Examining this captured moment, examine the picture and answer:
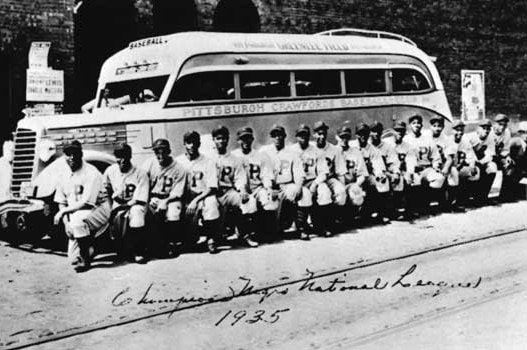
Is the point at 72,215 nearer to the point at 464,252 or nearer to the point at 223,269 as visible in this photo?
the point at 223,269

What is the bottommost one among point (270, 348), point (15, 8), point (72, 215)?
point (270, 348)

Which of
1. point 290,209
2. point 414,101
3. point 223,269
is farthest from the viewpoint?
point 414,101

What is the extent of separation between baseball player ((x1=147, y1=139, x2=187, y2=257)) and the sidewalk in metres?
0.34

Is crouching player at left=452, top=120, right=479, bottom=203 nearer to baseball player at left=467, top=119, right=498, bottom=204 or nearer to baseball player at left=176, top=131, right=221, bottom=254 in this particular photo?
baseball player at left=467, top=119, right=498, bottom=204

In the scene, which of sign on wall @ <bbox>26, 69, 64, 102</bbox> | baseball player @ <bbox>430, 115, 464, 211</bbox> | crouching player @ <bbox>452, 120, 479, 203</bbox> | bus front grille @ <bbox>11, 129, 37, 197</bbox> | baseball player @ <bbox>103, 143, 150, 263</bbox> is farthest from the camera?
sign on wall @ <bbox>26, 69, 64, 102</bbox>

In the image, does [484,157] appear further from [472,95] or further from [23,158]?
[472,95]

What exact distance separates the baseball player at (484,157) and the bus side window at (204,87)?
418 cm

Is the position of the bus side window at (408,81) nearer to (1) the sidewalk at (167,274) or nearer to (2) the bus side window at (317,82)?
(2) the bus side window at (317,82)

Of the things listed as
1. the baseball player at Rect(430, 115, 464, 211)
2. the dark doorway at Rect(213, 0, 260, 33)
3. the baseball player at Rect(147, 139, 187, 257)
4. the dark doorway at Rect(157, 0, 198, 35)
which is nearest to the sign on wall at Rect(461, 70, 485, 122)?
the dark doorway at Rect(213, 0, 260, 33)

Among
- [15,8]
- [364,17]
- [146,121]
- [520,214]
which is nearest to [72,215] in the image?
[146,121]

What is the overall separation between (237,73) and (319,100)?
5.39 feet

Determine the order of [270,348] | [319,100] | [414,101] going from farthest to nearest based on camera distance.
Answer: [414,101] < [319,100] < [270,348]

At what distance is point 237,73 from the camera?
11.0m

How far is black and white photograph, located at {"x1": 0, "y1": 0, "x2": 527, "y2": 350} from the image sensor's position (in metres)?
5.80
